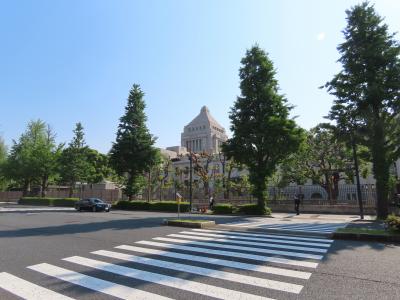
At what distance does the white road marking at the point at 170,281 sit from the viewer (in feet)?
16.8

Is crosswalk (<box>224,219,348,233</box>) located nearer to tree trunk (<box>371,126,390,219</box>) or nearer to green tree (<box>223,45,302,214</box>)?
tree trunk (<box>371,126,390,219</box>)

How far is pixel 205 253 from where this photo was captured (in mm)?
8562

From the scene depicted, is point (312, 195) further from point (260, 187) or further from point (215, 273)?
point (215, 273)

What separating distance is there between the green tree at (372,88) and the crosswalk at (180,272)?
14.4 meters

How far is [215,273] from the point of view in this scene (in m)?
6.46

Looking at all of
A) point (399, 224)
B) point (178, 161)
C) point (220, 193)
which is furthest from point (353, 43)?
point (178, 161)

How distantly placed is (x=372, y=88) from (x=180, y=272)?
64.7ft

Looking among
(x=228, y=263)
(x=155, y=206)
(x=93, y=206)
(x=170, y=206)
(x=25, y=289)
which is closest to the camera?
(x=25, y=289)

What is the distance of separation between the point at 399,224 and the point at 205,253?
7.07 metres

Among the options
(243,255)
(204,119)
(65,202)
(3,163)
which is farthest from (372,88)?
(204,119)

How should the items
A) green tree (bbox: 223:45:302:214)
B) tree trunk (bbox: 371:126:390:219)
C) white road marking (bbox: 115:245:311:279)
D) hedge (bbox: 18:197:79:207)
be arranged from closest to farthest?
white road marking (bbox: 115:245:311:279) → tree trunk (bbox: 371:126:390:219) → green tree (bbox: 223:45:302:214) → hedge (bbox: 18:197:79:207)

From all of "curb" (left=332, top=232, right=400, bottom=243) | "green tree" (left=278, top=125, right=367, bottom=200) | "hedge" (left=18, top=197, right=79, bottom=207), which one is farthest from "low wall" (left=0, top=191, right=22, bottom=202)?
"curb" (left=332, top=232, right=400, bottom=243)

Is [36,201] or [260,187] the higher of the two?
[260,187]

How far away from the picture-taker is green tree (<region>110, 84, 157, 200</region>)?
40.1 metres
